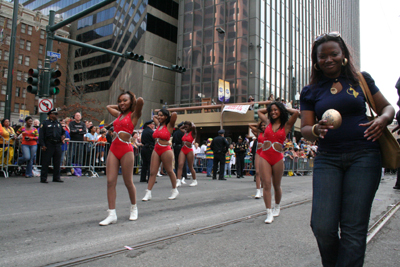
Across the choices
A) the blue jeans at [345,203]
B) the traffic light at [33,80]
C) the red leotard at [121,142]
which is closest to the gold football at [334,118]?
the blue jeans at [345,203]

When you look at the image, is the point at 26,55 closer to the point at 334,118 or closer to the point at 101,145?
the point at 101,145

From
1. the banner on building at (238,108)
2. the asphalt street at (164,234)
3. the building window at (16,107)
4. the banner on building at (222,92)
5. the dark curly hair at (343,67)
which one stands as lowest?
the asphalt street at (164,234)

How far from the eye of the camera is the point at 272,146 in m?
5.43

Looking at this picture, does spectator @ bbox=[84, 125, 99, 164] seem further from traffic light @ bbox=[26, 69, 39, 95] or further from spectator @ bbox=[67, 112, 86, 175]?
traffic light @ bbox=[26, 69, 39, 95]

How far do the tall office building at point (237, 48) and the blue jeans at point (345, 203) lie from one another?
31.2m

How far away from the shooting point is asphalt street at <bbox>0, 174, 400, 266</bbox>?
3262 millimetres

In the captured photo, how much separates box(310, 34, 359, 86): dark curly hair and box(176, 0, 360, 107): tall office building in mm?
30824

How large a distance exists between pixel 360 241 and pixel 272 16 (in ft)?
123

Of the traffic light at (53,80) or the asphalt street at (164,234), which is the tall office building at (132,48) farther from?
the asphalt street at (164,234)

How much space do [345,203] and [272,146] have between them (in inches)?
125

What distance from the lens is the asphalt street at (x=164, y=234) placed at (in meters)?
3.26

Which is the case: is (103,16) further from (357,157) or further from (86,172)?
(357,157)

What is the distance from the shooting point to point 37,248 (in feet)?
11.4

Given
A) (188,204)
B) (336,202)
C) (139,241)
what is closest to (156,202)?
(188,204)
